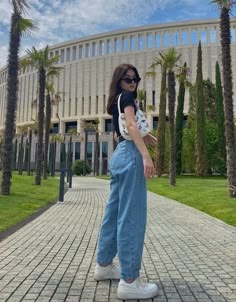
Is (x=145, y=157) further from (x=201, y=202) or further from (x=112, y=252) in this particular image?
(x=201, y=202)

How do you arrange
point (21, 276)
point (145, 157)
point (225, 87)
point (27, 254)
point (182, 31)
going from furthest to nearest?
point (182, 31) → point (225, 87) → point (27, 254) → point (21, 276) → point (145, 157)

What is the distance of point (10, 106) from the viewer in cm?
1509

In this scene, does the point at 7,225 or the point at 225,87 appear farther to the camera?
the point at 225,87

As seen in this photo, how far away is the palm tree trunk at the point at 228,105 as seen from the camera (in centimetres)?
1374

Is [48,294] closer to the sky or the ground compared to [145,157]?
closer to the ground

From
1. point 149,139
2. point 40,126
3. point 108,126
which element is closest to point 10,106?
point 40,126

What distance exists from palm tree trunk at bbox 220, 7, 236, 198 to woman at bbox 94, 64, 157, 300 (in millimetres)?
10863

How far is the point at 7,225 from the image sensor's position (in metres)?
7.89

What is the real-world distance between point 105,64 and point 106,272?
76295 mm

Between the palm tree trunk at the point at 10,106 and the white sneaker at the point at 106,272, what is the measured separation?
37.8 ft

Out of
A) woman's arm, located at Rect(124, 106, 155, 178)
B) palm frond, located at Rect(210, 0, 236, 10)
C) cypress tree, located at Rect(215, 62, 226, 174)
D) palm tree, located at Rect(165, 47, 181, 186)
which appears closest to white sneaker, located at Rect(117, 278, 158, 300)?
woman's arm, located at Rect(124, 106, 155, 178)

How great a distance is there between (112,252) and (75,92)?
254 ft

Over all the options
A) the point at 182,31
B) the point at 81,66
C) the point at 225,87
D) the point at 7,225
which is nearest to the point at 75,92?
the point at 81,66

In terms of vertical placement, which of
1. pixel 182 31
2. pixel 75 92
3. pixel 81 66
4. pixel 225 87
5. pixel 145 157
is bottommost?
pixel 145 157
